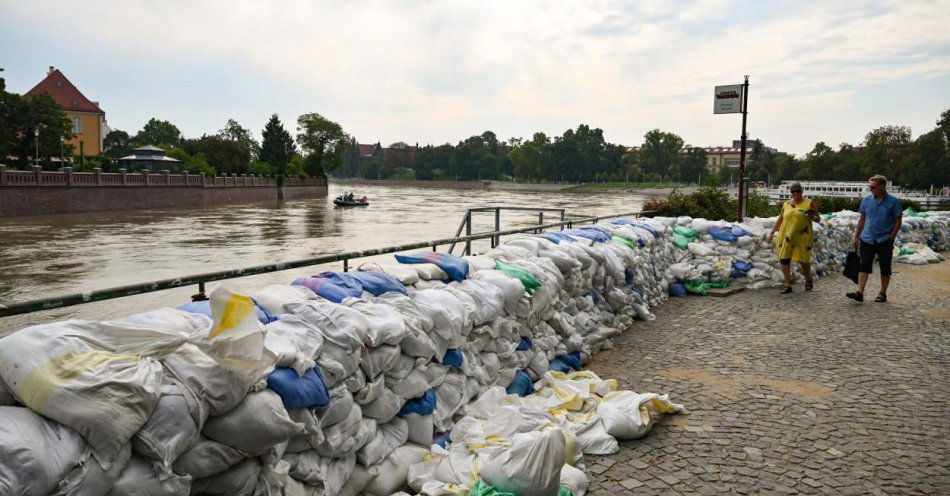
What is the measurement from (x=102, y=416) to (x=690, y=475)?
2.55 m

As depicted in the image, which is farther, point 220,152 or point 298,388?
point 220,152

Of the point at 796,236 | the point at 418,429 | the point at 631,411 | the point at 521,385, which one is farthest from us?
the point at 796,236

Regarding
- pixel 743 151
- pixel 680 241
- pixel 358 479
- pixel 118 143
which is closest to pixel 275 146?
pixel 118 143

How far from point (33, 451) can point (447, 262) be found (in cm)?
294

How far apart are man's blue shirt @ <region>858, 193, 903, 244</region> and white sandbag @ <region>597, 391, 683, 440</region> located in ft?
16.2

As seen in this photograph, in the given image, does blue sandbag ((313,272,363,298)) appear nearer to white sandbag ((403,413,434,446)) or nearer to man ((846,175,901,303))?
white sandbag ((403,413,434,446))

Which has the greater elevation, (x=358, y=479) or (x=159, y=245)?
(x=358, y=479)

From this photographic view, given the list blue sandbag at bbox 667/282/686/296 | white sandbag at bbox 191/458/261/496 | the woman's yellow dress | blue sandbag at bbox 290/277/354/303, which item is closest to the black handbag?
the woman's yellow dress

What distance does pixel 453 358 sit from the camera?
3721 millimetres

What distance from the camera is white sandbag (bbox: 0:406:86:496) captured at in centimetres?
178

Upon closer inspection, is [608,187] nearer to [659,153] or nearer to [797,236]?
[659,153]

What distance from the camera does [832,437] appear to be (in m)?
3.79

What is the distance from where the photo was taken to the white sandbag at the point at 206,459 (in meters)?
2.15

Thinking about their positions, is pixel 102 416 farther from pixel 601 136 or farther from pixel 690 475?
pixel 601 136
